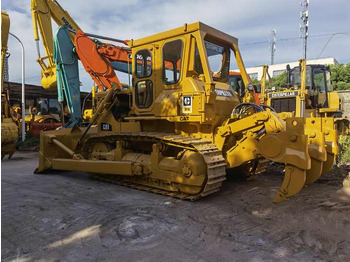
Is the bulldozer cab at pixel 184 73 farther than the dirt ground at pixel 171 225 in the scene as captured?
Yes

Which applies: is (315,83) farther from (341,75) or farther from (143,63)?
(341,75)

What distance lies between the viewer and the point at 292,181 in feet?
13.2

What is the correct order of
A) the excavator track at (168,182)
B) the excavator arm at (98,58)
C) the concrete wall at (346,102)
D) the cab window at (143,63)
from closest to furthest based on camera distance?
the excavator track at (168,182), the cab window at (143,63), the excavator arm at (98,58), the concrete wall at (346,102)

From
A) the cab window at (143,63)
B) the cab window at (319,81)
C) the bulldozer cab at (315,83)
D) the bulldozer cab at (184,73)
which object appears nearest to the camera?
the bulldozer cab at (184,73)

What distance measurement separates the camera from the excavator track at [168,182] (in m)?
4.53

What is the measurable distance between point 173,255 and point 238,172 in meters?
3.37

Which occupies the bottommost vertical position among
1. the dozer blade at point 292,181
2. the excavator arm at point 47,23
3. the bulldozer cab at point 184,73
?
the dozer blade at point 292,181

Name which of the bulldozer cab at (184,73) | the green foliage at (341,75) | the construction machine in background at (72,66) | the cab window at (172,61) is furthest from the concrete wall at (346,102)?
the cab window at (172,61)

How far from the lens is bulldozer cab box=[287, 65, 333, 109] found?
39.1 feet

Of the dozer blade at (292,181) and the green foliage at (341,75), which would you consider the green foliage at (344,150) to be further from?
the green foliage at (341,75)

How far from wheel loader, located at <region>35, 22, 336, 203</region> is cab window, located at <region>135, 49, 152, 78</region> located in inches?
0.7

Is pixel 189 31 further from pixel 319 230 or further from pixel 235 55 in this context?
pixel 319 230

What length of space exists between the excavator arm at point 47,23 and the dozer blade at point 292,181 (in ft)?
26.3

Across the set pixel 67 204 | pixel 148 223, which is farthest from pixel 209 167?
pixel 67 204
